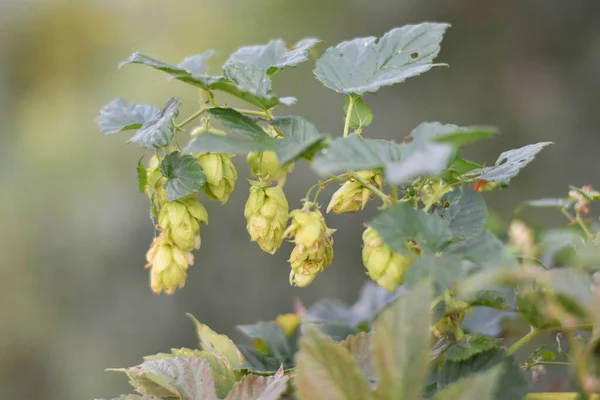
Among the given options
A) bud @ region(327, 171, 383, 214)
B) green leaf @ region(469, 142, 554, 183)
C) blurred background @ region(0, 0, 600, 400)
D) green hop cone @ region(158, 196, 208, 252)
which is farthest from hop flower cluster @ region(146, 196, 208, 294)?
blurred background @ region(0, 0, 600, 400)

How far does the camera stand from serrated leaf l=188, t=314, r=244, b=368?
44 centimetres

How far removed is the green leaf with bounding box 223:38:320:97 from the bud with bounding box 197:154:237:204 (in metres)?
0.07

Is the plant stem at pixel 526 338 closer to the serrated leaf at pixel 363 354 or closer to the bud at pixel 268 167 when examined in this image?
the serrated leaf at pixel 363 354

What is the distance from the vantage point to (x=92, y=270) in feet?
5.26

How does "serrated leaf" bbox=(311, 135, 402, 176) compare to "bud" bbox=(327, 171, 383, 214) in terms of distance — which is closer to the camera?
"serrated leaf" bbox=(311, 135, 402, 176)

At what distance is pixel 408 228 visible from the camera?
0.32m

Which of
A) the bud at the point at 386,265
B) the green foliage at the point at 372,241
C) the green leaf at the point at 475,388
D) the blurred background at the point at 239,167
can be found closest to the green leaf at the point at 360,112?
the green foliage at the point at 372,241

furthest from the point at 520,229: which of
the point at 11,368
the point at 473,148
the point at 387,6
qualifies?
the point at 11,368

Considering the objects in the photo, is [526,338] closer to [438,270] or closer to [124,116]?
[438,270]

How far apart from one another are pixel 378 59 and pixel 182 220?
18cm

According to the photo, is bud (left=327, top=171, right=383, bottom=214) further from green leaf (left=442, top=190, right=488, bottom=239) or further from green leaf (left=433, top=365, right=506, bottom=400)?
green leaf (left=433, top=365, right=506, bottom=400)

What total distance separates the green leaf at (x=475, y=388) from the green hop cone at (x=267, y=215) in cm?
18

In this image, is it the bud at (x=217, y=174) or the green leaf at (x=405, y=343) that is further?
the bud at (x=217, y=174)

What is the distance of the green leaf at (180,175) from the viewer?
15.6 inches
